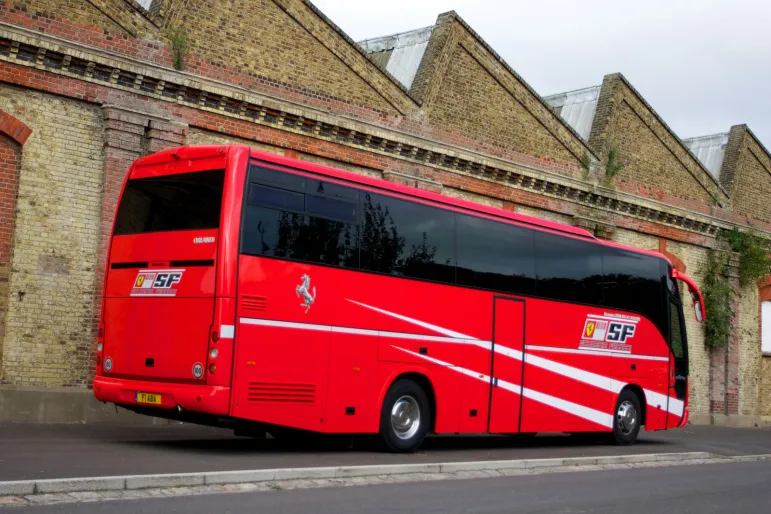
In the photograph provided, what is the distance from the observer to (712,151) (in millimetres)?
32875

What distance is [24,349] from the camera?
15.8 m

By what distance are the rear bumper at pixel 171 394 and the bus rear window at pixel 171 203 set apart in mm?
1916

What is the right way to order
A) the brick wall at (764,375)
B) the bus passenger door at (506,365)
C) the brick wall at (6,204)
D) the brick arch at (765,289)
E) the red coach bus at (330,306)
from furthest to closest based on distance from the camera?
the brick arch at (765,289)
the brick wall at (764,375)
the brick wall at (6,204)
the bus passenger door at (506,365)
the red coach bus at (330,306)

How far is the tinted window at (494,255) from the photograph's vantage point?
48.0 ft

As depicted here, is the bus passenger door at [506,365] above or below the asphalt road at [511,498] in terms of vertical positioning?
above

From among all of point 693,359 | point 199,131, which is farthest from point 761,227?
point 199,131

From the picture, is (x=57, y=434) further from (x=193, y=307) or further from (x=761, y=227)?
(x=761, y=227)

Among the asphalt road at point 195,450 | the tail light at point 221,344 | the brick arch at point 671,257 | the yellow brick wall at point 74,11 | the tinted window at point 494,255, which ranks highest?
the yellow brick wall at point 74,11

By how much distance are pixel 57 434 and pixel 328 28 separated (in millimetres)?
10365

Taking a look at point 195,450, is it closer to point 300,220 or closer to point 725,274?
Answer: point 300,220

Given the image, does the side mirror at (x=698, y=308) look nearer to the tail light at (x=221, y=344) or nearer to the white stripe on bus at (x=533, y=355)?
the white stripe on bus at (x=533, y=355)

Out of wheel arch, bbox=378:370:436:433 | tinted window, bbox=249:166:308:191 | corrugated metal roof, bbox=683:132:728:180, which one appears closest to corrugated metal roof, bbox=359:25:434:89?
wheel arch, bbox=378:370:436:433

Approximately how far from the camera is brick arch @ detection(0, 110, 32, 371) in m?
15.7

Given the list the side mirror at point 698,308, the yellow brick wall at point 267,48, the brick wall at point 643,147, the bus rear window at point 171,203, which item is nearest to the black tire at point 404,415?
the bus rear window at point 171,203
